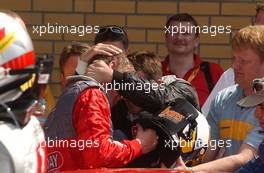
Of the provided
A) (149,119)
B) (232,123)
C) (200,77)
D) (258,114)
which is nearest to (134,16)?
(200,77)

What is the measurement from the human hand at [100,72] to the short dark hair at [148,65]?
1.26 ft

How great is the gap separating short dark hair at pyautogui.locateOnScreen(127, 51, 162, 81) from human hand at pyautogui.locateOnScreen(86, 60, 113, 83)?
38 cm

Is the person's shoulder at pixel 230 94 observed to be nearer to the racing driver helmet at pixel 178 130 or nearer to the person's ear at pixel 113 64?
the racing driver helmet at pixel 178 130

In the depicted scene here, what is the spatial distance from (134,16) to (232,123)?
2.43 metres

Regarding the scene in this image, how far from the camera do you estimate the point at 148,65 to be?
439 cm

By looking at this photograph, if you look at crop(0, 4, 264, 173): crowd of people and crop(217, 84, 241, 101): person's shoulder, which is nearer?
crop(0, 4, 264, 173): crowd of people

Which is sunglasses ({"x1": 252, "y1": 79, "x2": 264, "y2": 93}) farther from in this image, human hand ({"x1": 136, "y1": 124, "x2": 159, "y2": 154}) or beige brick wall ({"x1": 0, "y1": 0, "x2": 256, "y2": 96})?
beige brick wall ({"x1": 0, "y1": 0, "x2": 256, "y2": 96})

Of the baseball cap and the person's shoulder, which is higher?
the baseball cap

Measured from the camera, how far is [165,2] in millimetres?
6562

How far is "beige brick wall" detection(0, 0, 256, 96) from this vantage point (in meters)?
6.54

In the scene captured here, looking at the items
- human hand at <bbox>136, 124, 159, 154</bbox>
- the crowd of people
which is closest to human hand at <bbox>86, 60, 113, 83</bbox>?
the crowd of people

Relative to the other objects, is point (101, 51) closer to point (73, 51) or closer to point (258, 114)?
point (258, 114)

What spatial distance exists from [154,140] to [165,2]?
277 centimetres

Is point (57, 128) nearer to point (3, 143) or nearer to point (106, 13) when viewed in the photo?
point (3, 143)
